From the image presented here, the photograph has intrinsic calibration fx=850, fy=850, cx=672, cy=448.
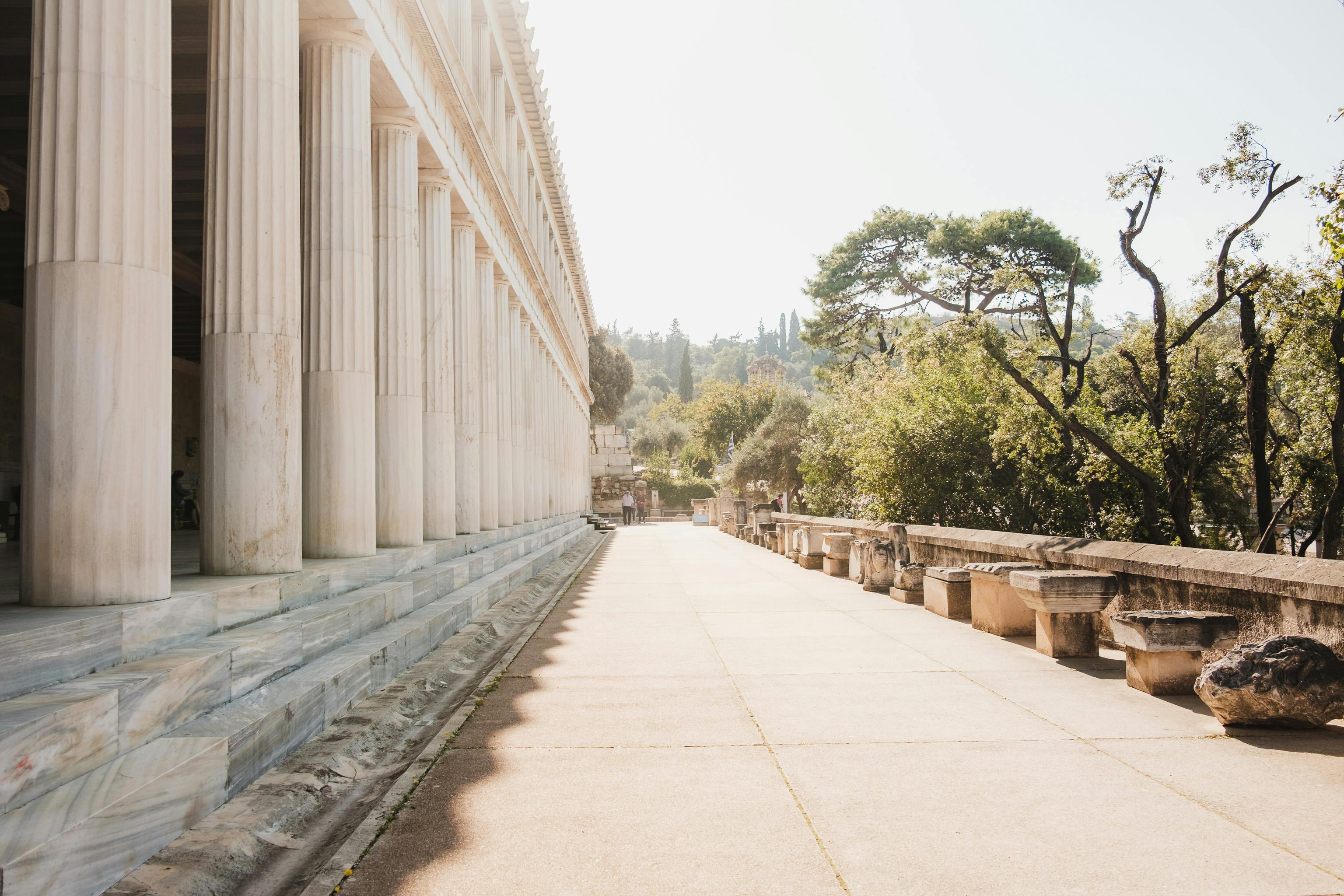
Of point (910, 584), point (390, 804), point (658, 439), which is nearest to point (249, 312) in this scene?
point (390, 804)

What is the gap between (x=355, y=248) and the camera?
7.79 meters

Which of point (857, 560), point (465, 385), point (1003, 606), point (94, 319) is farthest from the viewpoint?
point (857, 560)

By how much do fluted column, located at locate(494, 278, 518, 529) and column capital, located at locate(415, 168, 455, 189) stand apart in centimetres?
472

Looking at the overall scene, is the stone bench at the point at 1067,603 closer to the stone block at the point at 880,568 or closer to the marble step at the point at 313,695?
the marble step at the point at 313,695

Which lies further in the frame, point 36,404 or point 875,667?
point 875,667

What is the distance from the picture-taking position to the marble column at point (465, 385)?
12.9 meters

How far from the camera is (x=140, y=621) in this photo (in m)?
3.95

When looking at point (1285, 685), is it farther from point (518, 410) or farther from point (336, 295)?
point (518, 410)

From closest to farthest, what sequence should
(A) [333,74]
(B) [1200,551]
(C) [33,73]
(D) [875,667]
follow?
1. (C) [33,73]
2. (B) [1200,551]
3. (D) [875,667]
4. (A) [333,74]

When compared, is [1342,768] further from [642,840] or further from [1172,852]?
[642,840]

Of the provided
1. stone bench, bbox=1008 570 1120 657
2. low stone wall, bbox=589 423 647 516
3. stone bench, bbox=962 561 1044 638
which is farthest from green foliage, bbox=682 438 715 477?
stone bench, bbox=1008 570 1120 657

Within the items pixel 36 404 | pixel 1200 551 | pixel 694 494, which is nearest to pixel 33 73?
pixel 36 404

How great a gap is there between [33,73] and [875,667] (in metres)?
6.64

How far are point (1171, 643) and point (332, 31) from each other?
8.38 metres
